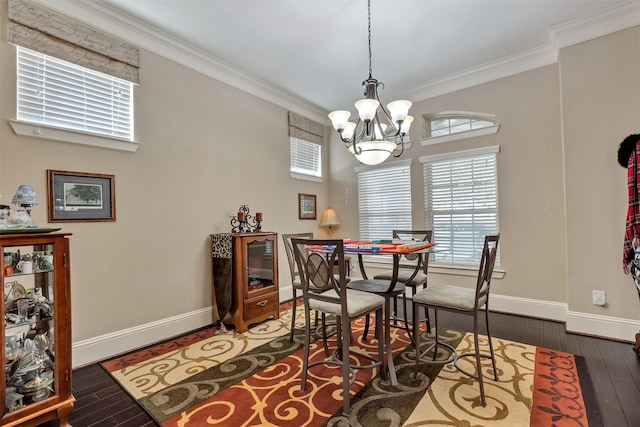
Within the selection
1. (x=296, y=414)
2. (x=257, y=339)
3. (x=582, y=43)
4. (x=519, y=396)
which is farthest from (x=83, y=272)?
(x=582, y=43)

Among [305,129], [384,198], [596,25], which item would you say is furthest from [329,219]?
[596,25]

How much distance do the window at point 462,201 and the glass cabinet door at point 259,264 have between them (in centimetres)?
219

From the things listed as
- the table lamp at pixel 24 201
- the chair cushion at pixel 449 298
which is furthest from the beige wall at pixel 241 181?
the chair cushion at pixel 449 298

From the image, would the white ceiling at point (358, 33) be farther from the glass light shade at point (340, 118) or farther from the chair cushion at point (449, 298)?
the chair cushion at point (449, 298)

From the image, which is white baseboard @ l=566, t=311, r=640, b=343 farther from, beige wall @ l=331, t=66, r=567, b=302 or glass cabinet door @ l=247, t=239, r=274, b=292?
glass cabinet door @ l=247, t=239, r=274, b=292

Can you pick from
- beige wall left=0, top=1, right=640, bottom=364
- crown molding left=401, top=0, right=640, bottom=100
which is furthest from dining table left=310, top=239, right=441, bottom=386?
crown molding left=401, top=0, right=640, bottom=100

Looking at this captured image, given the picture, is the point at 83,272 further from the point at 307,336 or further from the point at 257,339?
the point at 307,336

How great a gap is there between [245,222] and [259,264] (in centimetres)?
54

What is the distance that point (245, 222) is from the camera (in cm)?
354

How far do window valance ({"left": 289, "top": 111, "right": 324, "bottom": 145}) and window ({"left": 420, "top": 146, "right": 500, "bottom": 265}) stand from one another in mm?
1773

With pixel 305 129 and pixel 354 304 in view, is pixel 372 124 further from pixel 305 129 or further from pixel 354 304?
pixel 305 129

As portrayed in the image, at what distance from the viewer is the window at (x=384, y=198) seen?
14.4 feet

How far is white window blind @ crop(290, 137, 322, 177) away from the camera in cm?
459

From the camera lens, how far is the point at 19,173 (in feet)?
7.07
